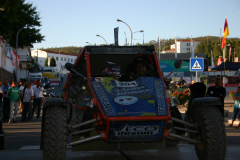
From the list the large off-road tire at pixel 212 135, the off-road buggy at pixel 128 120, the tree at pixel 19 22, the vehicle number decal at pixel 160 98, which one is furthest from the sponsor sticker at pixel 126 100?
the tree at pixel 19 22

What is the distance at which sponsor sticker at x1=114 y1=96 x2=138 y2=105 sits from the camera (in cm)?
534

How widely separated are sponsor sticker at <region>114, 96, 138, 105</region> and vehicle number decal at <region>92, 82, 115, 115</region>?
6.3 inches

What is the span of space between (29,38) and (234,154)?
50206mm

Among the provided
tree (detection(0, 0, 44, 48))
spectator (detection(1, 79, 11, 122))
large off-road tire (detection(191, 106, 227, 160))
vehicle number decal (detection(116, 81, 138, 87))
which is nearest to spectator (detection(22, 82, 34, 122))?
spectator (detection(1, 79, 11, 122))

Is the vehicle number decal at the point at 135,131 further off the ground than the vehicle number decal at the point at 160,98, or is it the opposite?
the vehicle number decal at the point at 160,98

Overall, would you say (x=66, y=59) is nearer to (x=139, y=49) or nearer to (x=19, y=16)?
(x=19, y=16)

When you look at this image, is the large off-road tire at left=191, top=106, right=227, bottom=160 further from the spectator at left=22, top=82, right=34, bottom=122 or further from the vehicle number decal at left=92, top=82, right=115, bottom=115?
the spectator at left=22, top=82, right=34, bottom=122

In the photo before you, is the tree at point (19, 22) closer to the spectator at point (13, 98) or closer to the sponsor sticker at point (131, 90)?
the spectator at point (13, 98)

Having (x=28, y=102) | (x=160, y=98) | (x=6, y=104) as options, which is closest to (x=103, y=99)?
(x=160, y=98)

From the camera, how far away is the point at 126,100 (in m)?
5.41

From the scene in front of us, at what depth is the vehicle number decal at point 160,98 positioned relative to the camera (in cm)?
521

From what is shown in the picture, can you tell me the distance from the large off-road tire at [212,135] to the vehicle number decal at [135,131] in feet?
2.50

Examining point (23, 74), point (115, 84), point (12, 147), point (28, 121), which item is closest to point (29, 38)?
point (23, 74)

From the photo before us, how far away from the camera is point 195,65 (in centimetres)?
1653
